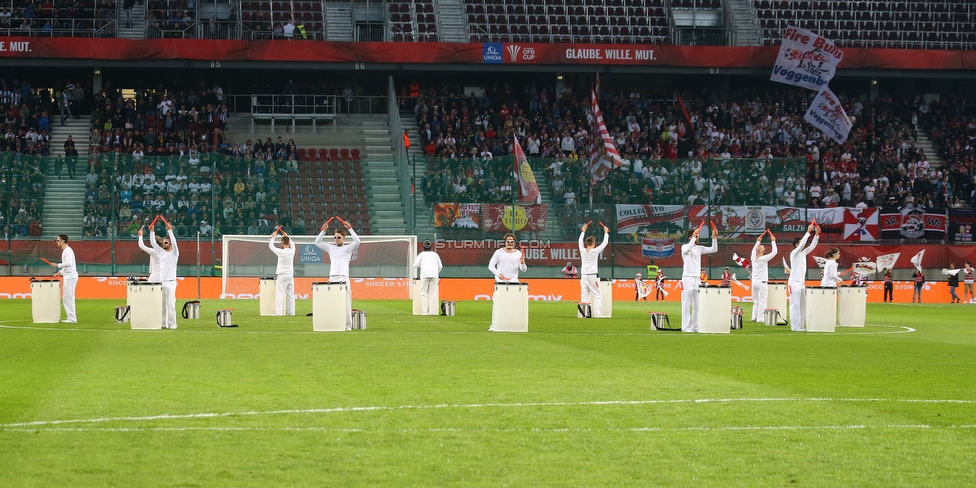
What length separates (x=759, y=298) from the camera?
29.2 m

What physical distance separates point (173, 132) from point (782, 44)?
1068 inches

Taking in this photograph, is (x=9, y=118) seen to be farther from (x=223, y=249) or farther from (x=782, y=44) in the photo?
(x=782, y=44)

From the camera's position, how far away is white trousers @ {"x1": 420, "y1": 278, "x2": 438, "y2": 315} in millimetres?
30422

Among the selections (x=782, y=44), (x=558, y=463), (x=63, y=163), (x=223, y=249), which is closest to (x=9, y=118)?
(x=63, y=163)

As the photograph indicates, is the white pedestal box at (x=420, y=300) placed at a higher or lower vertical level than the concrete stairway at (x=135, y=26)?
lower

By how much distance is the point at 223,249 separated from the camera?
39625 mm

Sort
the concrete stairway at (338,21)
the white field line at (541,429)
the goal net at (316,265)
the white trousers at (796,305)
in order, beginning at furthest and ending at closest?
the concrete stairway at (338,21) → the goal net at (316,265) → the white trousers at (796,305) → the white field line at (541,429)

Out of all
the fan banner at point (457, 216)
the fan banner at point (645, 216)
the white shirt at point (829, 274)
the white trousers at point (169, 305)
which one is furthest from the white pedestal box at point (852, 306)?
the fan banner at point (457, 216)

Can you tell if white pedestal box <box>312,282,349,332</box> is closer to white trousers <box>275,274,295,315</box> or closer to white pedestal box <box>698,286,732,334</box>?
white trousers <box>275,274,295,315</box>

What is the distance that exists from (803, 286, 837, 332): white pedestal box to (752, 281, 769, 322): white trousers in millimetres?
3364

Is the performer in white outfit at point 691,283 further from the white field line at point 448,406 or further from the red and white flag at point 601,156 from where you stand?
the red and white flag at point 601,156

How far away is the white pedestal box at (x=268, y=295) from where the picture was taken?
99.1ft

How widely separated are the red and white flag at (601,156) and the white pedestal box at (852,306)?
593 inches

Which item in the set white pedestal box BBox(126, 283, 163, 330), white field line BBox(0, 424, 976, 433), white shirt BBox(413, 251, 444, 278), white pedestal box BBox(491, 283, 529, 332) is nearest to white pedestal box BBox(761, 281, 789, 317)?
white shirt BBox(413, 251, 444, 278)
